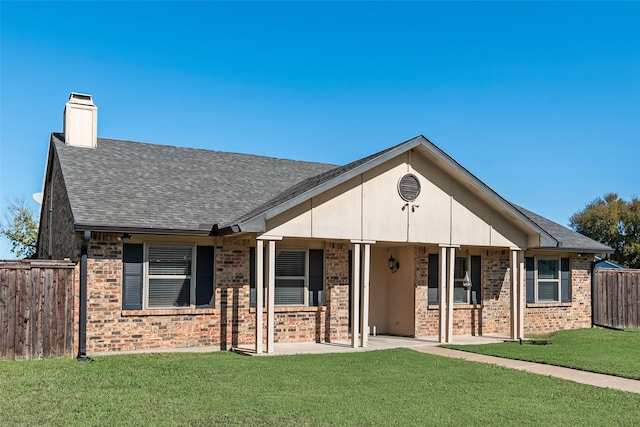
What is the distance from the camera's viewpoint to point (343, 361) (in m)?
11.4

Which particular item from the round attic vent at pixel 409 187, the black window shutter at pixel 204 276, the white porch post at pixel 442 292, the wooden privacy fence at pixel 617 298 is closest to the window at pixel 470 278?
the white porch post at pixel 442 292

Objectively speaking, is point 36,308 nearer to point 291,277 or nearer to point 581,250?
point 291,277

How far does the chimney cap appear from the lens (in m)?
16.4

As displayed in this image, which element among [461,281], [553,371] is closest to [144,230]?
[553,371]

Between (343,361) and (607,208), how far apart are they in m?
42.3

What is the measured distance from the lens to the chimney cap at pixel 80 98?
1642 centimetres

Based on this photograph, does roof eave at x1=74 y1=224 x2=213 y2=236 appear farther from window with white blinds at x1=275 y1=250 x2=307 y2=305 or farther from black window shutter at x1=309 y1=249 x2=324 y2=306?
black window shutter at x1=309 y1=249 x2=324 y2=306

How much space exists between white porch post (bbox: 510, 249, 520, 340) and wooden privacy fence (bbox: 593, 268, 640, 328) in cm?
483

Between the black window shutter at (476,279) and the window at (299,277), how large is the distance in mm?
4867

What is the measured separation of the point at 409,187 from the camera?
46.8 ft

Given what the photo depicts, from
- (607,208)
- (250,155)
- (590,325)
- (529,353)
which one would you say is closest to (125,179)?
(250,155)

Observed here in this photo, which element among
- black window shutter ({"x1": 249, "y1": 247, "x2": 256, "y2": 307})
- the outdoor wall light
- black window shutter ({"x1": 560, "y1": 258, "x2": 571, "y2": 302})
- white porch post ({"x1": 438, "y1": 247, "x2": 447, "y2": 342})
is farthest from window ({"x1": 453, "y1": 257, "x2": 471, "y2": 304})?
black window shutter ({"x1": 249, "y1": 247, "x2": 256, "y2": 307})

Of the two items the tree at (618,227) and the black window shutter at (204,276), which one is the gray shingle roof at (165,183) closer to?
the black window shutter at (204,276)

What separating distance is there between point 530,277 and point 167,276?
10.7 meters
